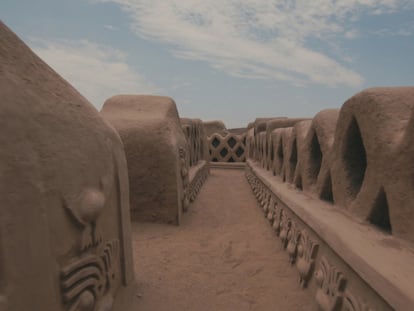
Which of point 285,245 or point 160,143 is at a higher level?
point 160,143

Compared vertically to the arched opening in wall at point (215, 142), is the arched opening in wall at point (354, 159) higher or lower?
higher

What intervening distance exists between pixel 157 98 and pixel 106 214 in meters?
2.93

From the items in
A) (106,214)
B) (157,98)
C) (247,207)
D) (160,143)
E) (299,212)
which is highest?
(157,98)

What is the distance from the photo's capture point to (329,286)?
1.66 m

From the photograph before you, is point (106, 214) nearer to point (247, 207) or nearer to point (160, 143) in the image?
point (160, 143)

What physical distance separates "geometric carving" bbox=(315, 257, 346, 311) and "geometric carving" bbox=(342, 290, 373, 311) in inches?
2.0

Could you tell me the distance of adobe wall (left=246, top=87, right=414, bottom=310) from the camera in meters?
1.31

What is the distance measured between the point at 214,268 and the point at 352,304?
1398 millimetres

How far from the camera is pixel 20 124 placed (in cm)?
113

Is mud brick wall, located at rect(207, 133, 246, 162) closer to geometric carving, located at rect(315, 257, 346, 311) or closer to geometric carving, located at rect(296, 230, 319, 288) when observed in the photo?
geometric carving, located at rect(296, 230, 319, 288)

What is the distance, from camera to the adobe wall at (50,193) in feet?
3.51

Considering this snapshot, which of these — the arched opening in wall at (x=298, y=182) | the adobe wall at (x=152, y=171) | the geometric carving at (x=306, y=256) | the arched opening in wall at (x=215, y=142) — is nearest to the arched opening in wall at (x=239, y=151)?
the arched opening in wall at (x=215, y=142)

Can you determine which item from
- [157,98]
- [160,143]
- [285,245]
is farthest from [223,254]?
[157,98]

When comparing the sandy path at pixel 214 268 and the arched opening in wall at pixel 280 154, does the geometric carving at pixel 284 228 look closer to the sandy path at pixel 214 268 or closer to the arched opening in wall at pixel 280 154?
the sandy path at pixel 214 268
